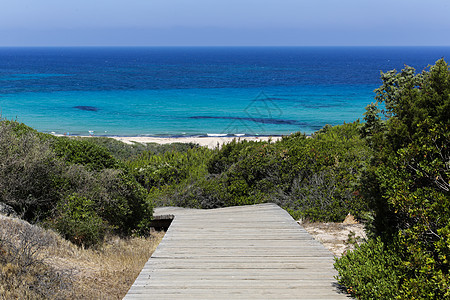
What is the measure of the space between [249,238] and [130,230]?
3.20 metres

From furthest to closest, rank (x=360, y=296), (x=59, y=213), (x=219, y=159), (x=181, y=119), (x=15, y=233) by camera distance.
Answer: (x=181, y=119), (x=219, y=159), (x=59, y=213), (x=15, y=233), (x=360, y=296)

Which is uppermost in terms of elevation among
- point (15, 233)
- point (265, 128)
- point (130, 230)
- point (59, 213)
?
point (15, 233)

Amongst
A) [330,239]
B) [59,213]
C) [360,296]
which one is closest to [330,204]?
[330,239]

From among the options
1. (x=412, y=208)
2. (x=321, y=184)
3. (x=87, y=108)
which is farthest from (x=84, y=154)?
(x=87, y=108)

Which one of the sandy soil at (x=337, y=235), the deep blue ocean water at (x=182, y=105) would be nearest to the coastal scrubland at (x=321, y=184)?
the sandy soil at (x=337, y=235)

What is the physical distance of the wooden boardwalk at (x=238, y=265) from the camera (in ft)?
13.3

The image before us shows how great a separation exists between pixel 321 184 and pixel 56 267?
6.12 metres

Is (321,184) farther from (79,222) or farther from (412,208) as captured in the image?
(412,208)

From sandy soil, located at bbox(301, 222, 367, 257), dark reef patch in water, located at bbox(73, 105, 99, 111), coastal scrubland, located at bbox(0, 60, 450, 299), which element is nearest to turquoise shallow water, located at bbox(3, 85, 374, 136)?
dark reef patch in water, located at bbox(73, 105, 99, 111)

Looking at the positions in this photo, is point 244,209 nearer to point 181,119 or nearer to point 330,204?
point 330,204

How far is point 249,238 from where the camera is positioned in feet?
20.1

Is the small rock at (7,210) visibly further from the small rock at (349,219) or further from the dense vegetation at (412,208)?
the small rock at (349,219)

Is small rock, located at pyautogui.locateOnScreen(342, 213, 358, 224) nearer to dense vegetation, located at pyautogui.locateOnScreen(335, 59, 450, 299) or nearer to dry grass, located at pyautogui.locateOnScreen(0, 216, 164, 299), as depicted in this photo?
dense vegetation, located at pyautogui.locateOnScreen(335, 59, 450, 299)

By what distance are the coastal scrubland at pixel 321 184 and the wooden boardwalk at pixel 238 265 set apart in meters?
0.58
